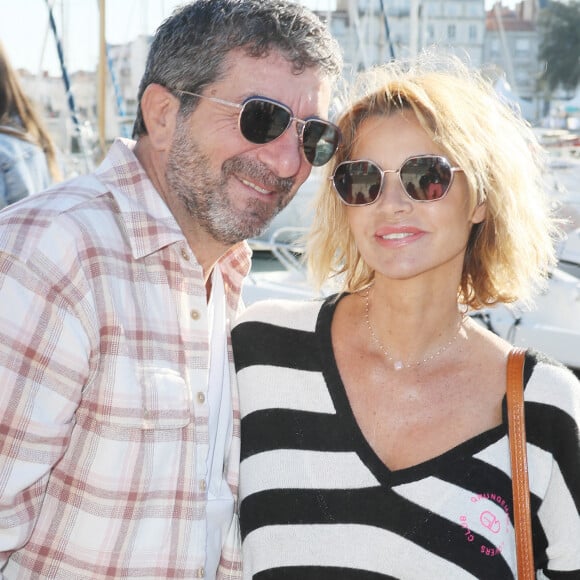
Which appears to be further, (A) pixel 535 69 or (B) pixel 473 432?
(A) pixel 535 69

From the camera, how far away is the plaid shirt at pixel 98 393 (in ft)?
5.57

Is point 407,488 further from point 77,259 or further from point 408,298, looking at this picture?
point 77,259

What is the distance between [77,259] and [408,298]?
1037 millimetres

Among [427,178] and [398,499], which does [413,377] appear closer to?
[398,499]

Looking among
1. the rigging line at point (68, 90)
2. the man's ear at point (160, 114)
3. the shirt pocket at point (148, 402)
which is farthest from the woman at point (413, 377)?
the rigging line at point (68, 90)

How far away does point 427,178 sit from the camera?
7.20 feet

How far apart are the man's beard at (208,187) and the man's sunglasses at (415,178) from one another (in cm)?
30

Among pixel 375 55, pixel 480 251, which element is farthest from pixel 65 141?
pixel 480 251

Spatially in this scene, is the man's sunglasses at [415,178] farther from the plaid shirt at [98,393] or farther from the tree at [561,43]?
the tree at [561,43]

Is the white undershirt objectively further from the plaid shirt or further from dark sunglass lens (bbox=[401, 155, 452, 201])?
dark sunglass lens (bbox=[401, 155, 452, 201])

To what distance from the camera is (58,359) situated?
67.3 inches

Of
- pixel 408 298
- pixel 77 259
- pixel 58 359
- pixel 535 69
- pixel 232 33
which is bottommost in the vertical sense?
pixel 535 69

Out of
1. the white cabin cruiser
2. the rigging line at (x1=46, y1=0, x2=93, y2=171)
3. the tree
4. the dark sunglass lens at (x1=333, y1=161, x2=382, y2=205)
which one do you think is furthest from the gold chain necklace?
the tree

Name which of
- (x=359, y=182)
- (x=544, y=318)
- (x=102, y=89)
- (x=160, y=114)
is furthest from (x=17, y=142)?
(x=102, y=89)
